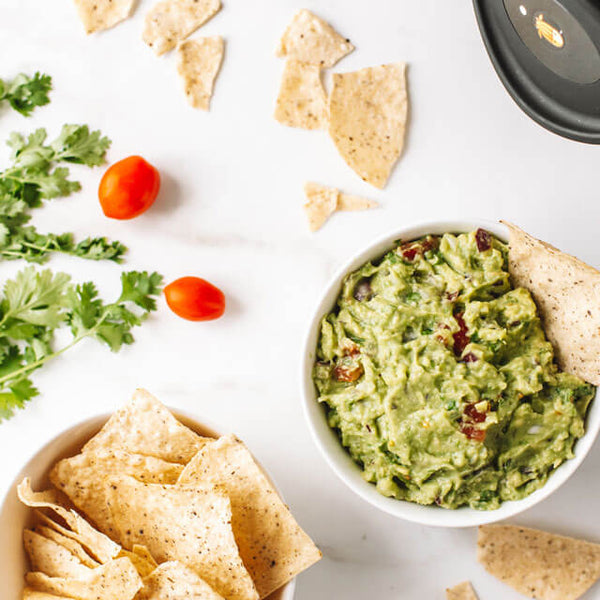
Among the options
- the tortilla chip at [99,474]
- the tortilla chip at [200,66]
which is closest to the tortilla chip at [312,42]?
the tortilla chip at [200,66]

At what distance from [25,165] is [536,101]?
1479mm

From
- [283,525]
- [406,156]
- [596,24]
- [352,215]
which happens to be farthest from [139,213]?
[596,24]

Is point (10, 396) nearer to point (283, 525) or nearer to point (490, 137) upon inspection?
point (283, 525)

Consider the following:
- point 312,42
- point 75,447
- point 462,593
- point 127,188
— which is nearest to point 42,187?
point 127,188

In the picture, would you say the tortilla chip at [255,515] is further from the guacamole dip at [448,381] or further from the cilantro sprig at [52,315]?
the cilantro sprig at [52,315]

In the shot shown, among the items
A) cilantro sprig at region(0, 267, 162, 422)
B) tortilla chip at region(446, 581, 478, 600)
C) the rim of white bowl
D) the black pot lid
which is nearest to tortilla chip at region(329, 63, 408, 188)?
the black pot lid

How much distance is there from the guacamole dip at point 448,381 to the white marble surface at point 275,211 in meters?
0.38

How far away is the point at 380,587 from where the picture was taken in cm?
253

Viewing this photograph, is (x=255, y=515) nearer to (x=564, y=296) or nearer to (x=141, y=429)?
(x=141, y=429)

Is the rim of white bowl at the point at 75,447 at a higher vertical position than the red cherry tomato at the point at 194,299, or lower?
lower

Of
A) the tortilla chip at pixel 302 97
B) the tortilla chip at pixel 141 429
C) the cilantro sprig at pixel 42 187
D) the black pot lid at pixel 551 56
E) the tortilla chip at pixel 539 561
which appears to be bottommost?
the tortilla chip at pixel 539 561

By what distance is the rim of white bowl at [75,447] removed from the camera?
7.13ft

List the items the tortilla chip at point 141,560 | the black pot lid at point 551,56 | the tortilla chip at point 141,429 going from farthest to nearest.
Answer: the tortilla chip at point 141,429 → the tortilla chip at point 141,560 → the black pot lid at point 551,56

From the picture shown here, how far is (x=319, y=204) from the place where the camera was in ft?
8.44
